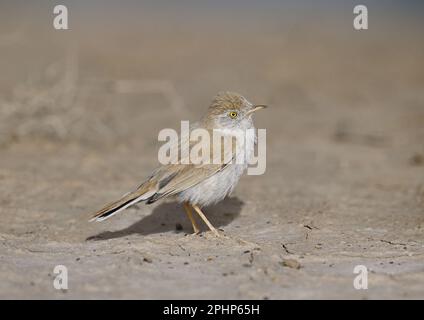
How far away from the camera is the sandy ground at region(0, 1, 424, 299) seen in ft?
17.8

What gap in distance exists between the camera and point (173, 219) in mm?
7750

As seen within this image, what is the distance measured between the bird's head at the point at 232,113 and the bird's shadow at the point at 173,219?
1.05m

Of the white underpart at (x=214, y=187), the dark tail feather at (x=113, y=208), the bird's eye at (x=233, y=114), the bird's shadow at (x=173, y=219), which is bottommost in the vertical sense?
the bird's shadow at (x=173, y=219)

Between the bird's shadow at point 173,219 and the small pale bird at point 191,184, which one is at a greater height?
the small pale bird at point 191,184

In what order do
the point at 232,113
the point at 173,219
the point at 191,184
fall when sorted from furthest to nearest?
the point at 173,219
the point at 232,113
the point at 191,184

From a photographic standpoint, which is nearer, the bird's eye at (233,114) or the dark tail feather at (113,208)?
the dark tail feather at (113,208)

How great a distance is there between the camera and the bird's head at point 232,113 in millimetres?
7172

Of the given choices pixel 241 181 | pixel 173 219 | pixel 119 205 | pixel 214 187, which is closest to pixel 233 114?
pixel 214 187

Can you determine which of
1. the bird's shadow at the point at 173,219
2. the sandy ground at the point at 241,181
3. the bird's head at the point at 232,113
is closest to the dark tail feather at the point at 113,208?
the sandy ground at the point at 241,181

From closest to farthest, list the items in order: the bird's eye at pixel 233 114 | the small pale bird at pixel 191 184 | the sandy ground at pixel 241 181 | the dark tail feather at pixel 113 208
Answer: the sandy ground at pixel 241 181 → the dark tail feather at pixel 113 208 → the small pale bird at pixel 191 184 → the bird's eye at pixel 233 114

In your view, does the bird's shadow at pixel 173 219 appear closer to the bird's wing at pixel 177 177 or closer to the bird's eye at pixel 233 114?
the bird's wing at pixel 177 177

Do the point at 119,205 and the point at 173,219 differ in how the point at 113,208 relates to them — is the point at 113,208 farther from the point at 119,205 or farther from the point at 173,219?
the point at 173,219

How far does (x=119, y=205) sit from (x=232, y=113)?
1.53m
